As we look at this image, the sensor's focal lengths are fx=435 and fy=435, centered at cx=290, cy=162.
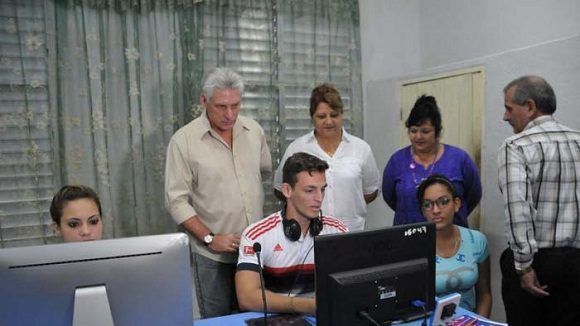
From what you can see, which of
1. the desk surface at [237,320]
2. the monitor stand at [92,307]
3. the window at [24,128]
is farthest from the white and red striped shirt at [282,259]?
the window at [24,128]

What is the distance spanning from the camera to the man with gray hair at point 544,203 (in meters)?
1.86

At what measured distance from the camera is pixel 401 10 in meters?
3.49

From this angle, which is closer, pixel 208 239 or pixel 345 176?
pixel 208 239

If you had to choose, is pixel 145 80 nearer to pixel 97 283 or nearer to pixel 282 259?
pixel 282 259

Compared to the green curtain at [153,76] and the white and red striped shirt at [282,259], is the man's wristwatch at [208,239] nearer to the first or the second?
the white and red striped shirt at [282,259]

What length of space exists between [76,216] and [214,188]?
645 mm

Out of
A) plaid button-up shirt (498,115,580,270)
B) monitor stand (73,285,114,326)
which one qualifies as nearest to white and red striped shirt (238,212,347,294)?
monitor stand (73,285,114,326)

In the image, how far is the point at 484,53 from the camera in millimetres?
3014

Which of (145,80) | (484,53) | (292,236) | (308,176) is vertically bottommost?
(292,236)

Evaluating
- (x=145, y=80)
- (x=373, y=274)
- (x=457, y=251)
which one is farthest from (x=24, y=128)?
(x=457, y=251)

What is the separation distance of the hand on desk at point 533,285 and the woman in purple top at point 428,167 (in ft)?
1.31

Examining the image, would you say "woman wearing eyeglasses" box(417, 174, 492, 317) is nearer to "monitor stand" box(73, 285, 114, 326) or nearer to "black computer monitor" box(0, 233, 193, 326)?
"black computer monitor" box(0, 233, 193, 326)

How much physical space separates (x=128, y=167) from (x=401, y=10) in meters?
2.41

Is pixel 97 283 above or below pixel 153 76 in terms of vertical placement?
below
